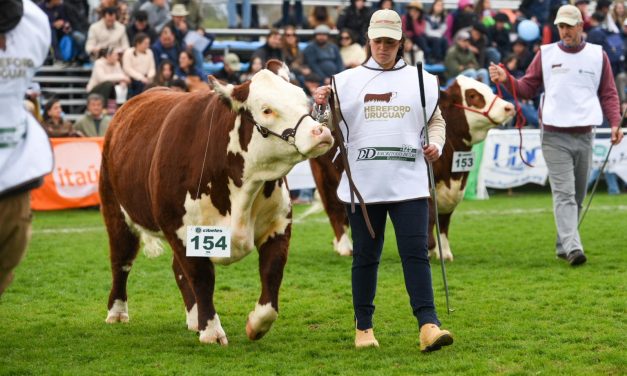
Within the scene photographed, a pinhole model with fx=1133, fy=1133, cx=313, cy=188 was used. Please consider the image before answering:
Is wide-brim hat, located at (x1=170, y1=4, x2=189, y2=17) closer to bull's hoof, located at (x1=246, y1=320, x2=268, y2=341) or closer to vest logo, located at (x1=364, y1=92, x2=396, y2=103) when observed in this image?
bull's hoof, located at (x1=246, y1=320, x2=268, y2=341)

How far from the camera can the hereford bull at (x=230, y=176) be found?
6.89 m

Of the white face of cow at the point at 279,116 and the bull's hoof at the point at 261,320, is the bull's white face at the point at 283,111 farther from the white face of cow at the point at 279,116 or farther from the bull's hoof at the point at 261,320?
the bull's hoof at the point at 261,320

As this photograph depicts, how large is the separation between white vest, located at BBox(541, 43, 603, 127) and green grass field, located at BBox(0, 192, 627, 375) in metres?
1.38

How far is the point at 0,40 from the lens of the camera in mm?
5070

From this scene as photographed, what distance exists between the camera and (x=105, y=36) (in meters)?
19.1

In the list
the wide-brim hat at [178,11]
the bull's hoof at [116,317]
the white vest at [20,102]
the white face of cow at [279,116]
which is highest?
the white vest at [20,102]

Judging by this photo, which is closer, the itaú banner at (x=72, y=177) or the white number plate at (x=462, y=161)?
the white number plate at (x=462, y=161)

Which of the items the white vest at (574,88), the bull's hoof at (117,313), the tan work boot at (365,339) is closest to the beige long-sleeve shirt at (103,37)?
the white vest at (574,88)

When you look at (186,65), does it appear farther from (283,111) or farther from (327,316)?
(283,111)

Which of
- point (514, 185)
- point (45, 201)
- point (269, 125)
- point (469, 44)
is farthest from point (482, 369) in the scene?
point (469, 44)

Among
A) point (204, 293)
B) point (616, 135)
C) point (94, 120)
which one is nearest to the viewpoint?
point (204, 293)

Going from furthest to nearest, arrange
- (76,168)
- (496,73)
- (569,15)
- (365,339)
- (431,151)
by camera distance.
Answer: (76,168) → (569,15) → (496,73) → (365,339) → (431,151)

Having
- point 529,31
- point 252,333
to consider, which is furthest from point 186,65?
point 252,333

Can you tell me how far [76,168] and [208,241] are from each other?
953 cm
